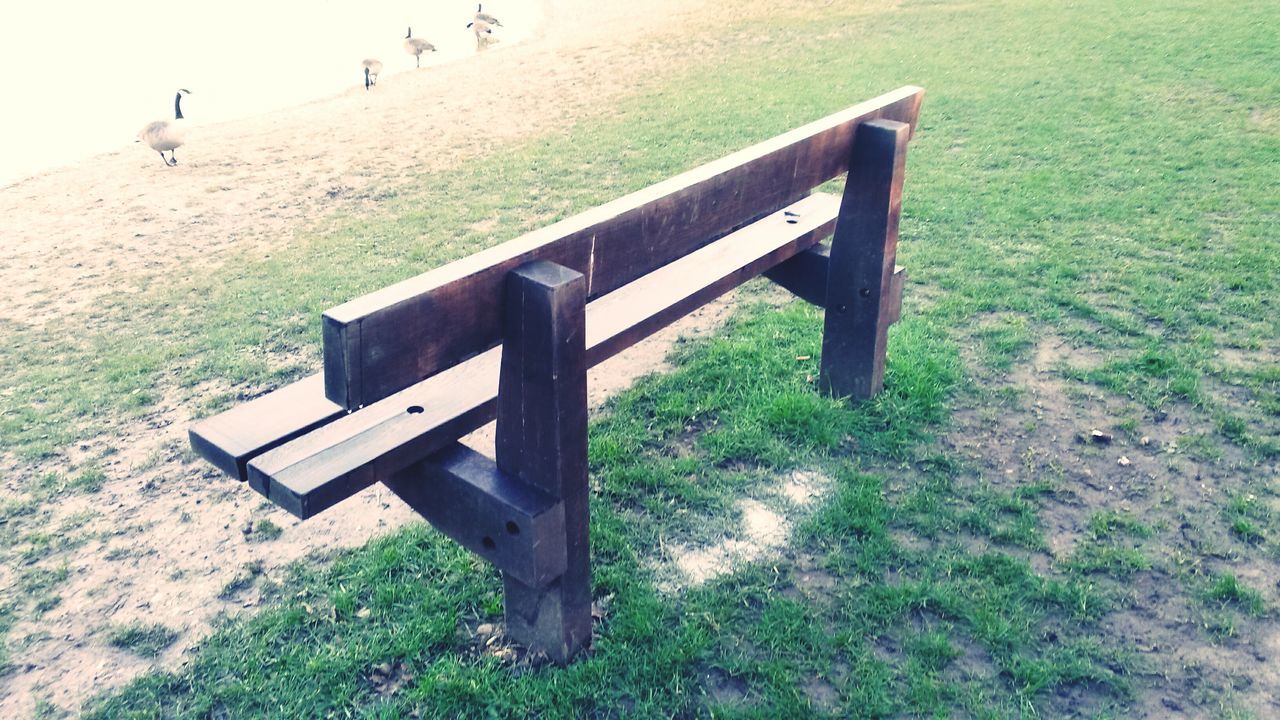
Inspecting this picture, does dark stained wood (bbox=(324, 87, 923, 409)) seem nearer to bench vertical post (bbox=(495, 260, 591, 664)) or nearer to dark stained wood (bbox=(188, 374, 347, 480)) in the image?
bench vertical post (bbox=(495, 260, 591, 664))

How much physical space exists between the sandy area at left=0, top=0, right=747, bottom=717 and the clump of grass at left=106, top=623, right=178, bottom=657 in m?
0.03

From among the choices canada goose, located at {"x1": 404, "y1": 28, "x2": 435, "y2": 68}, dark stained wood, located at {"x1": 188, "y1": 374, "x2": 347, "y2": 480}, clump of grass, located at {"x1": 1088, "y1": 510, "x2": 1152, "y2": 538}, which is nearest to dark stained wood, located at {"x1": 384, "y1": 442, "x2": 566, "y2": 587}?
dark stained wood, located at {"x1": 188, "y1": 374, "x2": 347, "y2": 480}

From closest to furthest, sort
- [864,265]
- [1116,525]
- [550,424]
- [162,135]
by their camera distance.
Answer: [550,424], [1116,525], [864,265], [162,135]

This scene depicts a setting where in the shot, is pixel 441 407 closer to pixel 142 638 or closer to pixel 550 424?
pixel 550 424

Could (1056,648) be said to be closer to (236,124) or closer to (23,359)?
(23,359)

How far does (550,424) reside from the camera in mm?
2561

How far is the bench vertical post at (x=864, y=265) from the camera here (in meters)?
3.68

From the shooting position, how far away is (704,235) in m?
3.07

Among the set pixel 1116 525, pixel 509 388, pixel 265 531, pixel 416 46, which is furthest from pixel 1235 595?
pixel 416 46

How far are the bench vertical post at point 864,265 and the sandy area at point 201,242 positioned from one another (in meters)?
1.02

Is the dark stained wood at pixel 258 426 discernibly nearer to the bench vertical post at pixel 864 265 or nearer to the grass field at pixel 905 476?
the grass field at pixel 905 476

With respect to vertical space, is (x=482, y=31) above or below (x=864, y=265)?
above

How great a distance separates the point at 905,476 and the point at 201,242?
5539 millimetres

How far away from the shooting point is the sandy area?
10.9 ft
